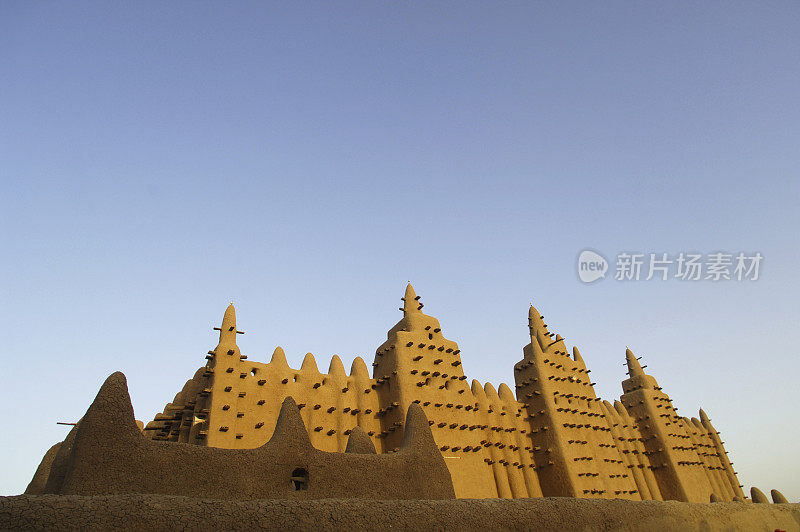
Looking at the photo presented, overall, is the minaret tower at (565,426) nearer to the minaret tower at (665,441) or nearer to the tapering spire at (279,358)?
the minaret tower at (665,441)

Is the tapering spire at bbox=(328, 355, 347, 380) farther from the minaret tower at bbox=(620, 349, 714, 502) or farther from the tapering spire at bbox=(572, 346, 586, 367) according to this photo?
the minaret tower at bbox=(620, 349, 714, 502)

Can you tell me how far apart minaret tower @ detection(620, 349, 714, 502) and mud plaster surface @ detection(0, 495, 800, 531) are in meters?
16.1

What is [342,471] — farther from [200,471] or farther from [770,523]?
[770,523]

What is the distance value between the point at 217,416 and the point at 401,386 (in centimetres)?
742

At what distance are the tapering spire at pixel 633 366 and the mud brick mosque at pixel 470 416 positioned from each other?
1.43 metres

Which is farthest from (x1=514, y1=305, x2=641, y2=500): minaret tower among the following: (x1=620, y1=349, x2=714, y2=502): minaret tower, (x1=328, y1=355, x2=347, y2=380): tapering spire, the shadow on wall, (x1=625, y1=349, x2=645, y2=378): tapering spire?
the shadow on wall

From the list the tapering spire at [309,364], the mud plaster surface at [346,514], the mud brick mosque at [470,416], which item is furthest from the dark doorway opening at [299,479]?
the tapering spire at [309,364]

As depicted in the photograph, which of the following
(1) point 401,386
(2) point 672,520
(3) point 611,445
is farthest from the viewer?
(3) point 611,445

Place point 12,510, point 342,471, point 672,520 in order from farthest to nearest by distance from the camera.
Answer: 1. point 672,520
2. point 342,471
3. point 12,510

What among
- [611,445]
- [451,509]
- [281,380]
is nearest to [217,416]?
[281,380]

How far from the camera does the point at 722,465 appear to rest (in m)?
35.8

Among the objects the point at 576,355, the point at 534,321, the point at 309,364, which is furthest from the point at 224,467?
the point at 576,355

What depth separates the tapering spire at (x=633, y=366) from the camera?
3444 cm

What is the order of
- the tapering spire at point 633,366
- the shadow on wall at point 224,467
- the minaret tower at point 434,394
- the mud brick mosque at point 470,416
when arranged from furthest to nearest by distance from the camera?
the tapering spire at point 633,366 → the minaret tower at point 434,394 → the mud brick mosque at point 470,416 → the shadow on wall at point 224,467
